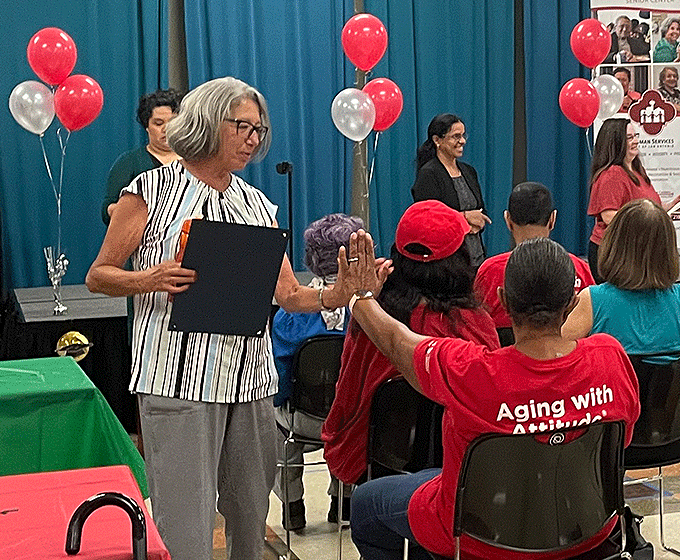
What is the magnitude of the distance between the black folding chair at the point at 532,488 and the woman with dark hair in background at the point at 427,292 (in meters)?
0.61

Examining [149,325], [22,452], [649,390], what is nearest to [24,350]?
[22,452]

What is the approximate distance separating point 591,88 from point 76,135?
10.3 feet

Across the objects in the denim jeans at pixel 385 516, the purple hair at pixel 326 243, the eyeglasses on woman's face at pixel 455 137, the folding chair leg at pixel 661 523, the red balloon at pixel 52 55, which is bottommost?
the folding chair leg at pixel 661 523

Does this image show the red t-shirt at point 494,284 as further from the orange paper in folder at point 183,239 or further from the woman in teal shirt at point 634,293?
the orange paper in folder at point 183,239

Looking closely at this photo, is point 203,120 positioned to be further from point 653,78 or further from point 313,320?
point 653,78

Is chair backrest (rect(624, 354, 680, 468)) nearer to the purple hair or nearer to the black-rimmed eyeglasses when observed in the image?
the purple hair

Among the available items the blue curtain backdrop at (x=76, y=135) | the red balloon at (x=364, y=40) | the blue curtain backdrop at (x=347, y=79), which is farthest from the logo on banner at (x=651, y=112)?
the blue curtain backdrop at (x=76, y=135)

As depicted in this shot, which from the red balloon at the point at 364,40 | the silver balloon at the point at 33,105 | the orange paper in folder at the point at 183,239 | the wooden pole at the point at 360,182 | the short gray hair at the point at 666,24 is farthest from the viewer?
the wooden pole at the point at 360,182

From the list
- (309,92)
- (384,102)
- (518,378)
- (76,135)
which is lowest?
(518,378)

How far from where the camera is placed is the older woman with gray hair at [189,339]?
2326 millimetres

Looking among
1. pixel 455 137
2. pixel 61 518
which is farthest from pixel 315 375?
pixel 455 137

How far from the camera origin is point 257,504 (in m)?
2.47

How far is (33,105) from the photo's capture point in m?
4.87

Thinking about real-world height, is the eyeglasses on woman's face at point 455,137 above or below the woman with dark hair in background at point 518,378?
above
